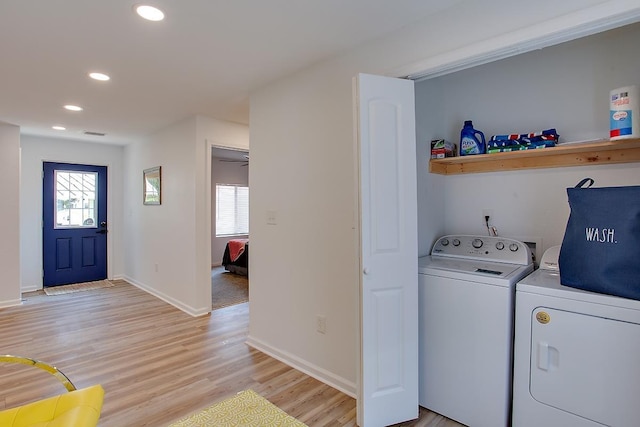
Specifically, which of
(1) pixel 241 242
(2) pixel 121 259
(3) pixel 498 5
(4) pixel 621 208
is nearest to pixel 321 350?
(4) pixel 621 208

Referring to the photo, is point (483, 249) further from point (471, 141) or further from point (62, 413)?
point (62, 413)

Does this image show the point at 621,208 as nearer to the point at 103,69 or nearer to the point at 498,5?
the point at 498,5

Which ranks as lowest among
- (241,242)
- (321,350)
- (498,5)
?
(321,350)

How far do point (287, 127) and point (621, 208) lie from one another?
2.18 meters

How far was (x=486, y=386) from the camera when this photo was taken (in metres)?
1.87

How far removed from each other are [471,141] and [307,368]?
2.10 meters

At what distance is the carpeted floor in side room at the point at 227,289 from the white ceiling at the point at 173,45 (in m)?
2.50

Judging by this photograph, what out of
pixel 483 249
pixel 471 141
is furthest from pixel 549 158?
pixel 483 249

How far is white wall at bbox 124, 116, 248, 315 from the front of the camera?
12.9 ft

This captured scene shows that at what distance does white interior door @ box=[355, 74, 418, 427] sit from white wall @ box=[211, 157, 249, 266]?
5.88 m

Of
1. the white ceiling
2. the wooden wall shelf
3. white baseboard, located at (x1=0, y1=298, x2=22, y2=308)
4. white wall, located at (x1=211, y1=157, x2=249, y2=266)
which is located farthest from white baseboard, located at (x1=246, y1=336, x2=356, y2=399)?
white wall, located at (x1=211, y1=157, x2=249, y2=266)

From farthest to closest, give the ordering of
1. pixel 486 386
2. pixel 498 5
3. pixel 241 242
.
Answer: pixel 241 242
pixel 486 386
pixel 498 5

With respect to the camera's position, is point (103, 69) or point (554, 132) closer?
point (554, 132)

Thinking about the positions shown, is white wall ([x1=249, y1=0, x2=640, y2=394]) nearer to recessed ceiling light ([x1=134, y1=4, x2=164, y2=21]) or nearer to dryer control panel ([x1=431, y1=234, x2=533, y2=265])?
dryer control panel ([x1=431, y1=234, x2=533, y2=265])
